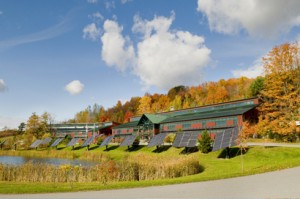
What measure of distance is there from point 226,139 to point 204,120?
80.7 ft

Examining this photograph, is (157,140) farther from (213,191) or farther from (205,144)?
(213,191)

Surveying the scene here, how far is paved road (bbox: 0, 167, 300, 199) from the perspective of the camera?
1147 cm

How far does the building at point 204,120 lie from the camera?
4953 centimetres

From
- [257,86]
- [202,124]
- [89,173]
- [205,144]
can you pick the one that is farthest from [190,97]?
[89,173]

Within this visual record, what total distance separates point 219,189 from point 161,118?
5526 cm

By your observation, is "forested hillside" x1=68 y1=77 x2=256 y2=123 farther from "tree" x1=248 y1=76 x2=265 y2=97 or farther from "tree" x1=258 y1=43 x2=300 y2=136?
"tree" x1=258 y1=43 x2=300 y2=136

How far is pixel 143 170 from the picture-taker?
1923cm

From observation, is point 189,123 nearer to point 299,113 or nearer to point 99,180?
point 299,113

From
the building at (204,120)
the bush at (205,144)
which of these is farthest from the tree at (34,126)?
the bush at (205,144)

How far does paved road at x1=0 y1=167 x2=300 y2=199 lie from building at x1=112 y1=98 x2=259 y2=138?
3451 centimetres

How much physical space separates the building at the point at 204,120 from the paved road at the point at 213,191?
34.5m

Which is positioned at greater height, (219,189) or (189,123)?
(189,123)

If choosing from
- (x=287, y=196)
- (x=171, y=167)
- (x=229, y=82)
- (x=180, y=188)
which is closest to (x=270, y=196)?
(x=287, y=196)

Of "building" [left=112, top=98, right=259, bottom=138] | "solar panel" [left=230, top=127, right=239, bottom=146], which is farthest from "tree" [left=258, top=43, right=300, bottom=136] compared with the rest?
"building" [left=112, top=98, right=259, bottom=138]
